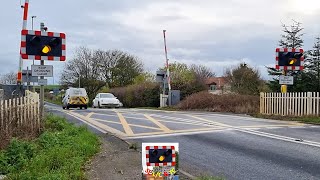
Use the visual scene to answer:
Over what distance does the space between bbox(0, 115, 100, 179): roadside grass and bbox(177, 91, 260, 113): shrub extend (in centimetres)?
1514

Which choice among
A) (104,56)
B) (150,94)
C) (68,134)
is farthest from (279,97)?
(104,56)

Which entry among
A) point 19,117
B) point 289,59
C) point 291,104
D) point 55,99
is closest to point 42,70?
point 19,117

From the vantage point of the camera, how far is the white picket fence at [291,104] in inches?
706

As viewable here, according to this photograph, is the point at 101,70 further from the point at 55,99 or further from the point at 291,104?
the point at 291,104

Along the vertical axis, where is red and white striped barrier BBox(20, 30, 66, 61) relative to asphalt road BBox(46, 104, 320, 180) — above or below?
above

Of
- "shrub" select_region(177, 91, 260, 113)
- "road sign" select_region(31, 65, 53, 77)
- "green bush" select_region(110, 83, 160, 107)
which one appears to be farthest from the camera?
"green bush" select_region(110, 83, 160, 107)

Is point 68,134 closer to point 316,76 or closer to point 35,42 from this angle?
point 35,42

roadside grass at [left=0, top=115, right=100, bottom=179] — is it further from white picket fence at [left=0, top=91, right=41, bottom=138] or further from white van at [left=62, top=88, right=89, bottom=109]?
white van at [left=62, top=88, right=89, bottom=109]

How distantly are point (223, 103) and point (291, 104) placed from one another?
7252 millimetres

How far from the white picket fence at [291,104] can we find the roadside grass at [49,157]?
38.5 ft

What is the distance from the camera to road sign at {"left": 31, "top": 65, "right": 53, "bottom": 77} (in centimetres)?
1088

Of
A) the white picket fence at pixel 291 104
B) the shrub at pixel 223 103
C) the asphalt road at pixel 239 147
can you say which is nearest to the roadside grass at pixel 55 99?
the shrub at pixel 223 103

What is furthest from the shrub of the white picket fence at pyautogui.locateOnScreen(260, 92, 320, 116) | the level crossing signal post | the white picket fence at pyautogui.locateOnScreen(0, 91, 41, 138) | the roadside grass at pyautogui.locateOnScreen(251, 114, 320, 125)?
the white picket fence at pyautogui.locateOnScreen(0, 91, 41, 138)

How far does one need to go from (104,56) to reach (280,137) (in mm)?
51239
